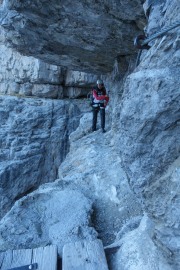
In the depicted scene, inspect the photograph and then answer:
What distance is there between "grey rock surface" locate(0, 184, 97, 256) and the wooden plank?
70 centimetres

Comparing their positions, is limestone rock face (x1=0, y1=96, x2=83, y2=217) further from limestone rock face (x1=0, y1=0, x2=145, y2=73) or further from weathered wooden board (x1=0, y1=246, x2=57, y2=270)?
weathered wooden board (x1=0, y1=246, x2=57, y2=270)

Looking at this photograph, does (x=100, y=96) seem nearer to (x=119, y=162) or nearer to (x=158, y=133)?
(x=119, y=162)

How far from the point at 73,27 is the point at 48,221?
13.3 ft

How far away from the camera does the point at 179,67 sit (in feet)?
5.12

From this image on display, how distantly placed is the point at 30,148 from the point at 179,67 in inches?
379

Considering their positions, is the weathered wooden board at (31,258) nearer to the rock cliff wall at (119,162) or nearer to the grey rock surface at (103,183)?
the rock cliff wall at (119,162)

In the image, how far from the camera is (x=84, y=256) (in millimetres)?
1897

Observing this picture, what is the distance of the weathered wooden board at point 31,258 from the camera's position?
1845 mm

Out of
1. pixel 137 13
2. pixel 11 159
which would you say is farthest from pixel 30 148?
pixel 137 13

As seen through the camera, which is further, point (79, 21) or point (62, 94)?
point (62, 94)

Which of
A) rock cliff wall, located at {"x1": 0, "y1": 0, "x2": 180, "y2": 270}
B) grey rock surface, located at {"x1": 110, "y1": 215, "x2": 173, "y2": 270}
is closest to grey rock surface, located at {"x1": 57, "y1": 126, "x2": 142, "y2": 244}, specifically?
rock cliff wall, located at {"x1": 0, "y1": 0, "x2": 180, "y2": 270}

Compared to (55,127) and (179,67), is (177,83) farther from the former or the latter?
(55,127)

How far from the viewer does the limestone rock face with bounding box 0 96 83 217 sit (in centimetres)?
999

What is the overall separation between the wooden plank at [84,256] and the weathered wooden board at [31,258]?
97 mm
